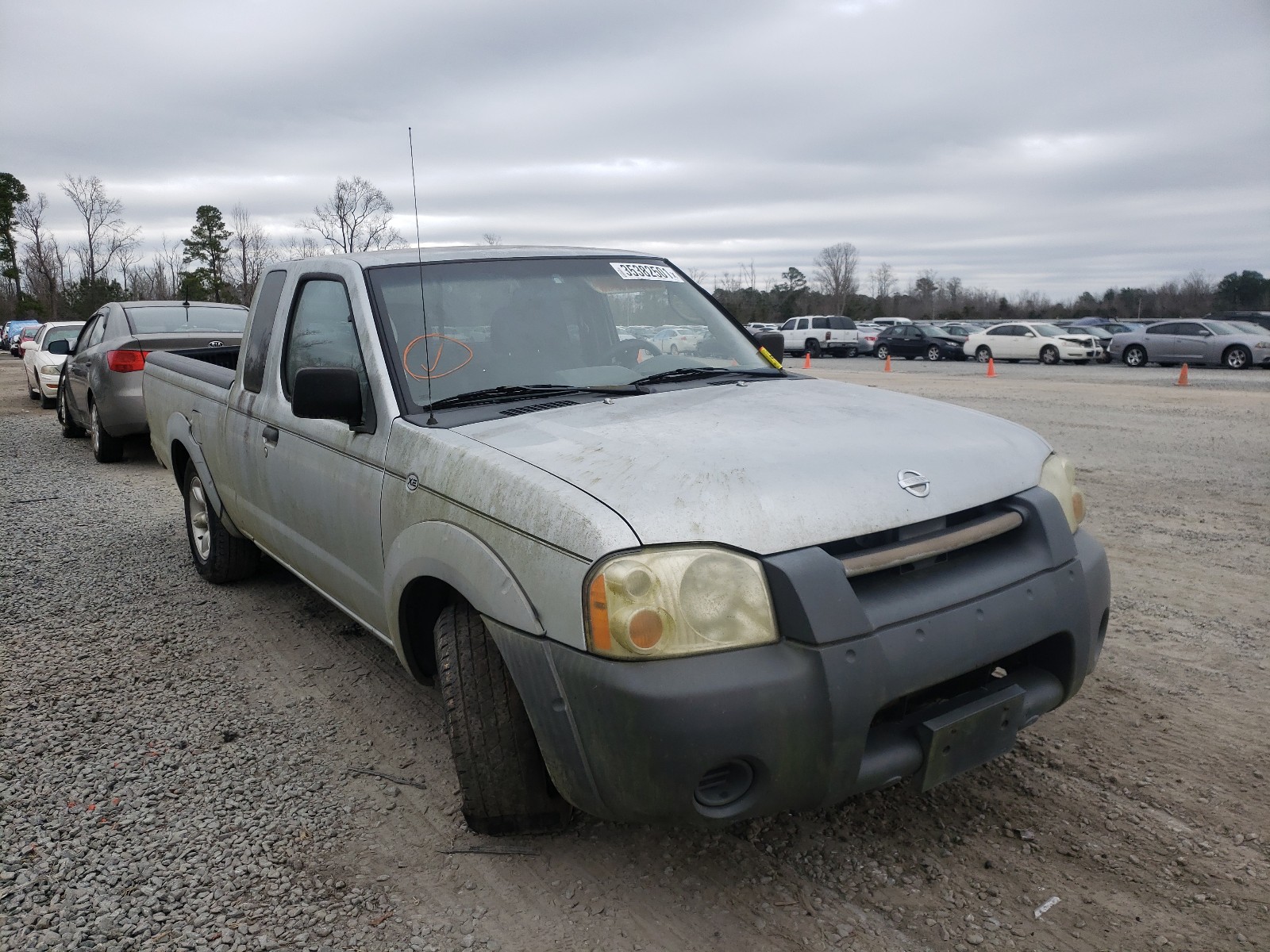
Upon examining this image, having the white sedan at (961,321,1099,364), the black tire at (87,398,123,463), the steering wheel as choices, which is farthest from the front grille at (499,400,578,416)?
the white sedan at (961,321,1099,364)

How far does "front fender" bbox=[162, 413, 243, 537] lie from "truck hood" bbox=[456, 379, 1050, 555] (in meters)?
2.79

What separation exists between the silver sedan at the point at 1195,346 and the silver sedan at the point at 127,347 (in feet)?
92.1

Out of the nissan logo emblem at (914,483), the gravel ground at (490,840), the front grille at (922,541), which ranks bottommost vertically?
the gravel ground at (490,840)

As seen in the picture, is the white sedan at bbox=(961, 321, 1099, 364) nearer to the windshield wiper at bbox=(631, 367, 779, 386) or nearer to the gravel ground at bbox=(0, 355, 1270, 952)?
the gravel ground at bbox=(0, 355, 1270, 952)

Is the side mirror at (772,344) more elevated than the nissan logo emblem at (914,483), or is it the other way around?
the side mirror at (772,344)

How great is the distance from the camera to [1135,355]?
100ft

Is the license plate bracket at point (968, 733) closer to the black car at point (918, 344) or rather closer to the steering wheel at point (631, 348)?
the steering wheel at point (631, 348)

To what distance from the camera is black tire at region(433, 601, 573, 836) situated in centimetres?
264

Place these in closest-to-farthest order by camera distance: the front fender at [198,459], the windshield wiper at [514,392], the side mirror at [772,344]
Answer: the windshield wiper at [514,392]
the side mirror at [772,344]
the front fender at [198,459]

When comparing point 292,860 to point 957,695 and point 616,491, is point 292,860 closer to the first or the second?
point 616,491

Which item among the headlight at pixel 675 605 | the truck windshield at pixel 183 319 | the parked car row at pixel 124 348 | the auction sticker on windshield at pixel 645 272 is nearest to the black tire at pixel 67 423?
the parked car row at pixel 124 348

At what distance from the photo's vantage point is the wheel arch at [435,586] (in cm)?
245

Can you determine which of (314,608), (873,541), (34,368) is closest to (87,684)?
(314,608)

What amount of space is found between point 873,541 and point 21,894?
259cm
